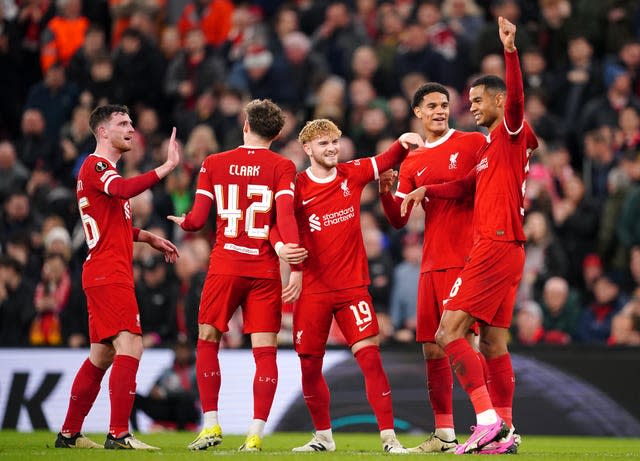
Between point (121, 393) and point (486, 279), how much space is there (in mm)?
2898

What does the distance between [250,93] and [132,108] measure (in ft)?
6.47

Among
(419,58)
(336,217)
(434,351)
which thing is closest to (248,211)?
(336,217)

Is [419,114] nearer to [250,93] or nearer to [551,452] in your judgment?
[551,452]

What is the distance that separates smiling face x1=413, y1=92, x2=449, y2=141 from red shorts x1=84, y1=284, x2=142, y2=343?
2734 millimetres

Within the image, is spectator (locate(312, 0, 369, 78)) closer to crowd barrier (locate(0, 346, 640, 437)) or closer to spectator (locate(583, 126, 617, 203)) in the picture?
spectator (locate(583, 126, 617, 203))

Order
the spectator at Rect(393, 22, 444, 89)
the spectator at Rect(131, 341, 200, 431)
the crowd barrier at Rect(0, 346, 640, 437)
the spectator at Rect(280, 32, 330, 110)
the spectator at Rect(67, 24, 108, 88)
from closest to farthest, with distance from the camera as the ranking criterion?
the crowd barrier at Rect(0, 346, 640, 437), the spectator at Rect(131, 341, 200, 431), the spectator at Rect(393, 22, 444, 89), the spectator at Rect(280, 32, 330, 110), the spectator at Rect(67, 24, 108, 88)

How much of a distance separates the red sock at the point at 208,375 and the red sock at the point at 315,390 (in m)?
0.73

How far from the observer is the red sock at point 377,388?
9.55m

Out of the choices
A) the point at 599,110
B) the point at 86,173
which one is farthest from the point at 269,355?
the point at 599,110

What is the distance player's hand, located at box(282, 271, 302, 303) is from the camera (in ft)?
31.0

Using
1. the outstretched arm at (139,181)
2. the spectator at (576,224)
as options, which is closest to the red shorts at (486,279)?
the outstretched arm at (139,181)

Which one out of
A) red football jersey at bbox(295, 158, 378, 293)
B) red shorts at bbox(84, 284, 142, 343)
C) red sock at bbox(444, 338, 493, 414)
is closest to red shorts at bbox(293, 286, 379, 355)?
red football jersey at bbox(295, 158, 378, 293)

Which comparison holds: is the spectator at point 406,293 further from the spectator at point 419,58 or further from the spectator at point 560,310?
the spectator at point 419,58

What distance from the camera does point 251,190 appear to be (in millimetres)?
9648
